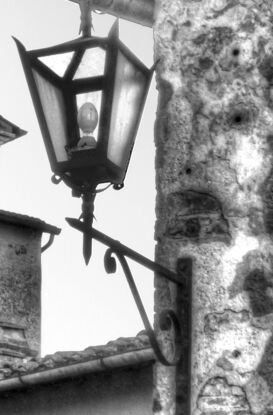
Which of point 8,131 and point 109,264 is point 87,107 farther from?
Result: point 8,131

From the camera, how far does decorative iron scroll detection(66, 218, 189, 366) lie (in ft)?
11.2

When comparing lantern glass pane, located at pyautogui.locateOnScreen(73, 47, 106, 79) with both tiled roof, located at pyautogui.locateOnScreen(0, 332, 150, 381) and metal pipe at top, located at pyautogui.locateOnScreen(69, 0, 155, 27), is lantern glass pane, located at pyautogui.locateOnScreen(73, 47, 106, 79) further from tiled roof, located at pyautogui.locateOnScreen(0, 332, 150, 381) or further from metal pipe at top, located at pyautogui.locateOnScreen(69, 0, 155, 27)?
tiled roof, located at pyautogui.locateOnScreen(0, 332, 150, 381)

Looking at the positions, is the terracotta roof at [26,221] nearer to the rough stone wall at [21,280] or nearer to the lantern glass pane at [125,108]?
the rough stone wall at [21,280]

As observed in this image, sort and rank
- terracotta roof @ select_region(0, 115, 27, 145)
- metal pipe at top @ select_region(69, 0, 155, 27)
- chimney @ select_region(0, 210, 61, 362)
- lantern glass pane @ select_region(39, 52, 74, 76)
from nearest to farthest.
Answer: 1. lantern glass pane @ select_region(39, 52, 74, 76)
2. metal pipe at top @ select_region(69, 0, 155, 27)
3. chimney @ select_region(0, 210, 61, 362)
4. terracotta roof @ select_region(0, 115, 27, 145)

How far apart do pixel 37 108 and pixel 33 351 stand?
43.2 feet

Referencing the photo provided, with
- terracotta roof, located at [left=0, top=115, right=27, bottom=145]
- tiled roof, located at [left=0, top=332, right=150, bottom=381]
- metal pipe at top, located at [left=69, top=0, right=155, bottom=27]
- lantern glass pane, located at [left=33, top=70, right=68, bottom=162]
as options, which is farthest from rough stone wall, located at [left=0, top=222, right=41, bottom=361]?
lantern glass pane, located at [left=33, top=70, right=68, bottom=162]

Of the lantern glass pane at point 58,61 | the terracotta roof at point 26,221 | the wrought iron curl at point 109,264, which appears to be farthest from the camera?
the terracotta roof at point 26,221


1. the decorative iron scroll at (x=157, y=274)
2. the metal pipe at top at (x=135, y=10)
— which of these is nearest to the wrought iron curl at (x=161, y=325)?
the decorative iron scroll at (x=157, y=274)

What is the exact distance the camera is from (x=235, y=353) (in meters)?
3.37

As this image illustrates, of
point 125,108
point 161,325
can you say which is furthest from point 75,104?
point 161,325

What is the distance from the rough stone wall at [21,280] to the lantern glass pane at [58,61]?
13.1 metres

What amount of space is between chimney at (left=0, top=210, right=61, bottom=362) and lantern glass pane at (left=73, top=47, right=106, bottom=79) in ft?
42.7

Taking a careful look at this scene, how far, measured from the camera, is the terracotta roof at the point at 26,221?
672 inches

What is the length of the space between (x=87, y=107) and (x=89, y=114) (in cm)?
4
